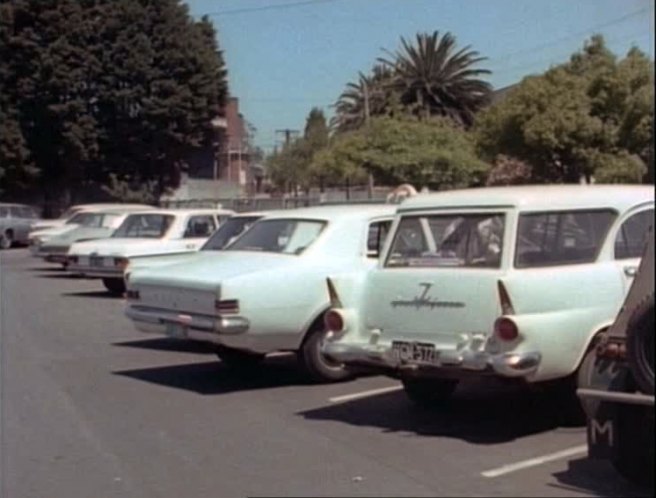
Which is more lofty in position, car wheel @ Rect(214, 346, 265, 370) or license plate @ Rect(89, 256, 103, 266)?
license plate @ Rect(89, 256, 103, 266)

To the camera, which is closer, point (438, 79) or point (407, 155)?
point (438, 79)

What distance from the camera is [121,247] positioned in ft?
53.8

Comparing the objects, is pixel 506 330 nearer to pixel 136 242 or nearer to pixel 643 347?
pixel 643 347

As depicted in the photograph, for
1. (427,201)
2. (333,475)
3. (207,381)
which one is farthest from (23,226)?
(333,475)

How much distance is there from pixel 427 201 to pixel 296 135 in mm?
974

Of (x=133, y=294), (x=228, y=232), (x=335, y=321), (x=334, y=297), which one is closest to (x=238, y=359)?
(x=133, y=294)

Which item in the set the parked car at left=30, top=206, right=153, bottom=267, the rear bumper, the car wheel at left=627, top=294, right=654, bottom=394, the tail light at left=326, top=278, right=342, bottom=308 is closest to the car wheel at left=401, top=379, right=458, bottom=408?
the tail light at left=326, top=278, right=342, bottom=308

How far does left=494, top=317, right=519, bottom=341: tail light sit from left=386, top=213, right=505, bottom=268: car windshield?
1.16 feet

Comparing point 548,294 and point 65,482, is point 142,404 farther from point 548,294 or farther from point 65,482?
point 548,294

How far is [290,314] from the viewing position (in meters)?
7.94

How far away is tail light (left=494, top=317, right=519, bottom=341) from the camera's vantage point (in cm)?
531

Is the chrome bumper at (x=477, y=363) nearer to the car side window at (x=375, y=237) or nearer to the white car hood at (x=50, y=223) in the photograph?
the car side window at (x=375, y=237)

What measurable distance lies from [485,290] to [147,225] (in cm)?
1167

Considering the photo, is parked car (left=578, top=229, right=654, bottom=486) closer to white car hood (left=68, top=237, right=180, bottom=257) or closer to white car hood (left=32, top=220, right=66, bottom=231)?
white car hood (left=32, top=220, right=66, bottom=231)
